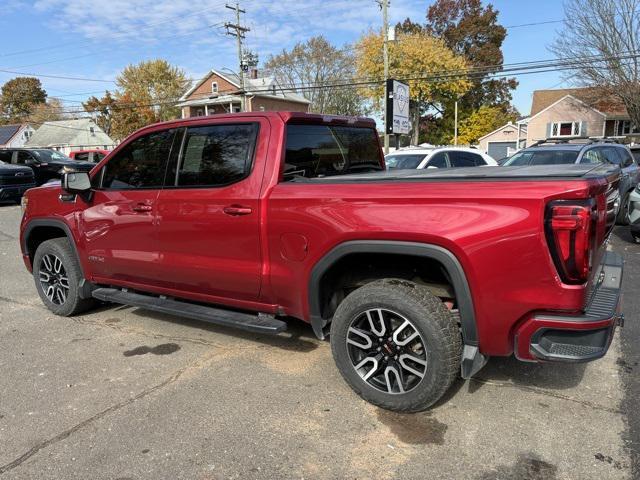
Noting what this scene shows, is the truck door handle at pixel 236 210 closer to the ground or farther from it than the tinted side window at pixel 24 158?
closer to the ground

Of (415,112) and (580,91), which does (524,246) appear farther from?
(415,112)

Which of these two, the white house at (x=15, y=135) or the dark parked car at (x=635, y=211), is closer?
the dark parked car at (x=635, y=211)

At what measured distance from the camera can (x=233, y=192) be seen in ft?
12.0

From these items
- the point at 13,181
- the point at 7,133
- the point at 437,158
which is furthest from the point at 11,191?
the point at 7,133

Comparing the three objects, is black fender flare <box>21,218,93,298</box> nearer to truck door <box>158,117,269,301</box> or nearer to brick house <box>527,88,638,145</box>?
truck door <box>158,117,269,301</box>

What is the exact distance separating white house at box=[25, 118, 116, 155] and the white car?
61550mm

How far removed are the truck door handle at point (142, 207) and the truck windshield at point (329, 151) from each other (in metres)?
1.27

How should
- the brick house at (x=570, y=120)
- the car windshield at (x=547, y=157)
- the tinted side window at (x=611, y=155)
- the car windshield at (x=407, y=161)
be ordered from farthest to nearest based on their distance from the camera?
1. the brick house at (x=570, y=120)
2. the car windshield at (x=407, y=161)
3. the tinted side window at (x=611, y=155)
4. the car windshield at (x=547, y=157)

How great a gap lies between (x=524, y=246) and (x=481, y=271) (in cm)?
26

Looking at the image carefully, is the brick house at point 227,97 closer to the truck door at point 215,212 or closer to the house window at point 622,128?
the house window at point 622,128

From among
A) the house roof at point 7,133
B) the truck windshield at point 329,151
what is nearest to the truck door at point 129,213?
the truck windshield at point 329,151

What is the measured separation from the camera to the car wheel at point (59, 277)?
496 centimetres

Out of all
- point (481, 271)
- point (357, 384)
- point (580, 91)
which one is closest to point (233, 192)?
point (357, 384)

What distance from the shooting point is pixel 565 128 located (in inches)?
1704
